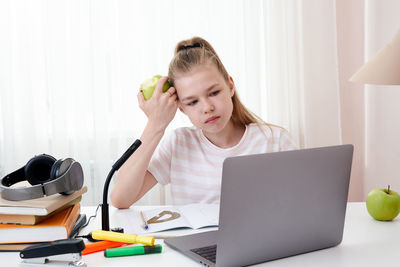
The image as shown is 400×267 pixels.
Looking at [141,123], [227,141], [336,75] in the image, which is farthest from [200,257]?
[336,75]

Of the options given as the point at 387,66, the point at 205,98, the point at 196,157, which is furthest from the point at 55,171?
the point at 387,66

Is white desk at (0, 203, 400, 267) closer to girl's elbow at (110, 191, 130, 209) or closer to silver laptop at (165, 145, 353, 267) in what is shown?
silver laptop at (165, 145, 353, 267)

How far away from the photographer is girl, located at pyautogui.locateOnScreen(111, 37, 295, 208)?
4.91ft

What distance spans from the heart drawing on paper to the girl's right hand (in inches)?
15.1

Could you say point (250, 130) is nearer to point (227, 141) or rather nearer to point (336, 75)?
point (227, 141)

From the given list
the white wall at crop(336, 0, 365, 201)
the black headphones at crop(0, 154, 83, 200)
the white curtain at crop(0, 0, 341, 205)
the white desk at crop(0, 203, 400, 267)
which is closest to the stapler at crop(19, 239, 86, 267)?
the white desk at crop(0, 203, 400, 267)

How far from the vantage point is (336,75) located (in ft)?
7.70

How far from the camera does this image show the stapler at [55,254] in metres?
0.88

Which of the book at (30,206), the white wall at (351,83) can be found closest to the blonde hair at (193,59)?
the book at (30,206)

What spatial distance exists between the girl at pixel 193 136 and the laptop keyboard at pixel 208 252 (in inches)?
19.7

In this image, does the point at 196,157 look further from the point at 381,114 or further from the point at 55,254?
the point at 381,114

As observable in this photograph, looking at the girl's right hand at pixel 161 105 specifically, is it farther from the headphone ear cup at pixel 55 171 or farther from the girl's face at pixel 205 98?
the headphone ear cup at pixel 55 171

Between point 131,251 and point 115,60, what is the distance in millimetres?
1519

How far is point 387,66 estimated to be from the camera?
4.50 feet
